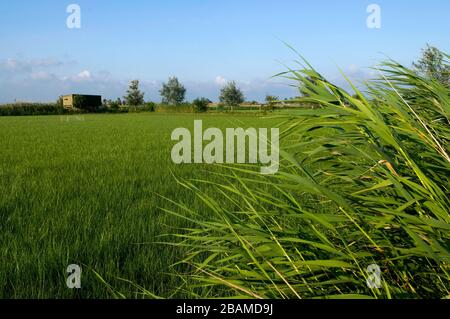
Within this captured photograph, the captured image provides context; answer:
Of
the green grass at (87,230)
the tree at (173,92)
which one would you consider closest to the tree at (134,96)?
the tree at (173,92)

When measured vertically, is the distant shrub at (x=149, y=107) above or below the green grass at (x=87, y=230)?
above

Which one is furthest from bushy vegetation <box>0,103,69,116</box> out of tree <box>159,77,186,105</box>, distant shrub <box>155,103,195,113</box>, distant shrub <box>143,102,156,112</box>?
tree <box>159,77,186,105</box>

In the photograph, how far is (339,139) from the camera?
202 cm

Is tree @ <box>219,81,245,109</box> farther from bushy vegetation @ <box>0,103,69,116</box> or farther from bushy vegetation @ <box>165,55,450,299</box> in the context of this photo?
bushy vegetation @ <box>165,55,450,299</box>

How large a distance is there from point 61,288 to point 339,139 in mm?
1931

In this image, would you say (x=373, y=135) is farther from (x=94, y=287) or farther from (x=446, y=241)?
(x=94, y=287)

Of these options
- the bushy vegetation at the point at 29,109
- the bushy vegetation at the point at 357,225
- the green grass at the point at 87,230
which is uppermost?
the bushy vegetation at the point at 29,109

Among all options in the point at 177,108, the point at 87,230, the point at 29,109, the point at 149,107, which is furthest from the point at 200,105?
the point at 87,230

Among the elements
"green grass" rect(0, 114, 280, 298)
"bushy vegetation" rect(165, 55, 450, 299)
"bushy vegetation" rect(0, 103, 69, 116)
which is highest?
"bushy vegetation" rect(0, 103, 69, 116)

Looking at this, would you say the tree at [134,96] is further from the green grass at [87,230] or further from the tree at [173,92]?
the green grass at [87,230]

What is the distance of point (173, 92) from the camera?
109688mm

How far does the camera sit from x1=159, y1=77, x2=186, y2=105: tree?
358ft

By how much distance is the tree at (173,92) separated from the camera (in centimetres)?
10925
